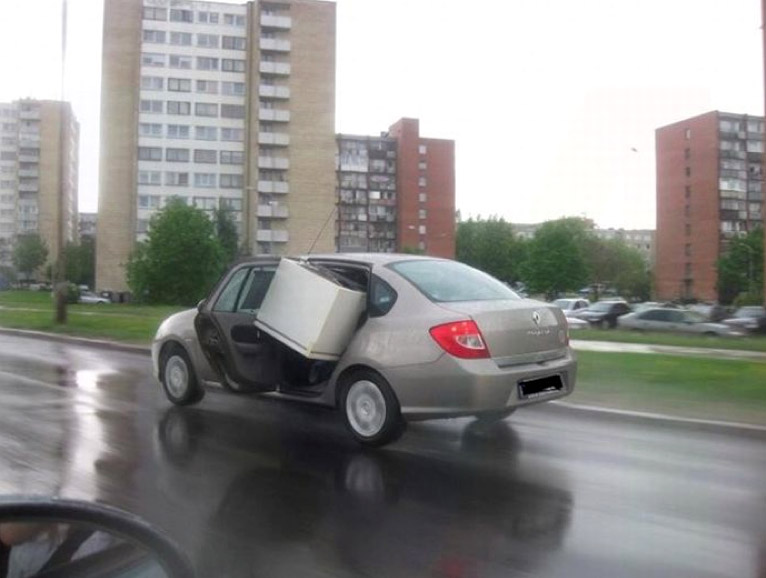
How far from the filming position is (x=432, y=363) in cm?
622

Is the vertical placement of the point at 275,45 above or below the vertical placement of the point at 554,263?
above

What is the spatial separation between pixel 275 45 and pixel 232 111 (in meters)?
7.96

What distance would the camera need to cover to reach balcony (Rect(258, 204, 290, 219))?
81.2 metres

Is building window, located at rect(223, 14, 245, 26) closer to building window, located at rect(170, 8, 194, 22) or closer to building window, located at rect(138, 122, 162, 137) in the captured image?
building window, located at rect(170, 8, 194, 22)

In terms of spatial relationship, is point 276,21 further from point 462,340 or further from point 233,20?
point 462,340

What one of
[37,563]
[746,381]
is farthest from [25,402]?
[746,381]

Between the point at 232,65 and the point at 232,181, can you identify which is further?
the point at 232,181

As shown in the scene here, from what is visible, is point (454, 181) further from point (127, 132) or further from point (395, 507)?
point (395, 507)

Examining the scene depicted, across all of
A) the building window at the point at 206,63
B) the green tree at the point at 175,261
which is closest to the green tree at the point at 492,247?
the building window at the point at 206,63

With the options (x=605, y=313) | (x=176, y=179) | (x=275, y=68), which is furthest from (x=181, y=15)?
(x=605, y=313)

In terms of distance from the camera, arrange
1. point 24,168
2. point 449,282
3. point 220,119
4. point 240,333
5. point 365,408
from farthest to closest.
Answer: point 220,119
point 24,168
point 240,333
point 449,282
point 365,408

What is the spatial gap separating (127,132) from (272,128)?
14.3 metres

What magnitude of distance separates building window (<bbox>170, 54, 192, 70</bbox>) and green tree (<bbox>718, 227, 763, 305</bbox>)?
183 feet

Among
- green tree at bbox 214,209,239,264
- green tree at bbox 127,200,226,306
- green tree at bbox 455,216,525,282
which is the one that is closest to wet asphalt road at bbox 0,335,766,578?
green tree at bbox 127,200,226,306
